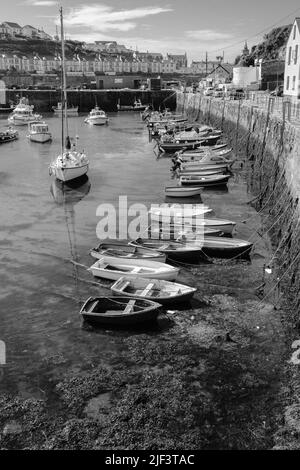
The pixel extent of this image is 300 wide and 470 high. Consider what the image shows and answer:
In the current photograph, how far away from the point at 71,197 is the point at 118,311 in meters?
15.8

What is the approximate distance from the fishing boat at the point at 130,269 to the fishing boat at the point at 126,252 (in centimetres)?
27

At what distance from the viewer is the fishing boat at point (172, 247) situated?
1719 cm

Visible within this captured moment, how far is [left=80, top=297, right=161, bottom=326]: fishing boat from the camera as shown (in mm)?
12664

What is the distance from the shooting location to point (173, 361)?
36.7 ft

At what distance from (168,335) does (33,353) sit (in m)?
3.60

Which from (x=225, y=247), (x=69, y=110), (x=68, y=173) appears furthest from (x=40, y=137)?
(x=69, y=110)

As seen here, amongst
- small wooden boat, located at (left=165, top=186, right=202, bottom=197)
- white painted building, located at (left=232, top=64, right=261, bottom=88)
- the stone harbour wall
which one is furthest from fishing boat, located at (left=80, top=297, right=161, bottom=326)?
white painted building, located at (left=232, top=64, right=261, bottom=88)

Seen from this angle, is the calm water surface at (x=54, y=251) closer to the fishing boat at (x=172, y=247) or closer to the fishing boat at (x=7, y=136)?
the fishing boat at (x=172, y=247)

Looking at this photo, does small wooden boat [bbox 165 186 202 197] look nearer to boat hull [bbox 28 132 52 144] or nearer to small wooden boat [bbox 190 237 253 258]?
small wooden boat [bbox 190 237 253 258]

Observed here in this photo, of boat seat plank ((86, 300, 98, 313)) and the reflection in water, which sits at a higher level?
the reflection in water

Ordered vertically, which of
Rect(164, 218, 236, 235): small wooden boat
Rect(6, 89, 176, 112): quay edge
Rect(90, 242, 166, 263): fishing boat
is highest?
Rect(6, 89, 176, 112): quay edge

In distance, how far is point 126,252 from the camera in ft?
56.8

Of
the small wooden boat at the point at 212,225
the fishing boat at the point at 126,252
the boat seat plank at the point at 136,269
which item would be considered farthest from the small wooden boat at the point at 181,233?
the boat seat plank at the point at 136,269

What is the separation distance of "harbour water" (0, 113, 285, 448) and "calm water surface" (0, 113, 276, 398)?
5 cm
